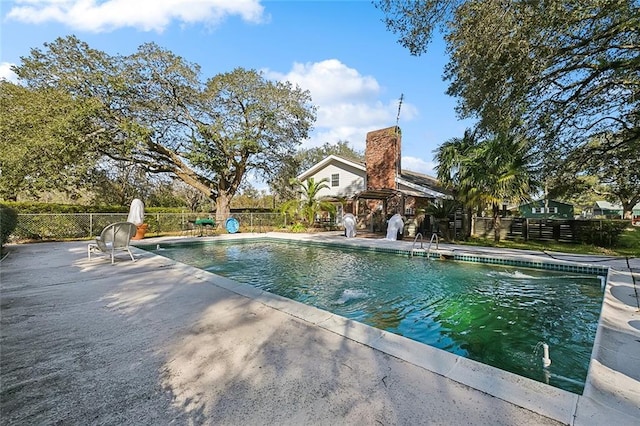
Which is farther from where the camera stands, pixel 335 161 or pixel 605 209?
pixel 605 209

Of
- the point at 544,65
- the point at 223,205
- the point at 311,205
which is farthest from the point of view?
the point at 223,205

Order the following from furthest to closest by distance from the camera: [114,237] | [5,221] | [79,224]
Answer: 1. [79,224]
2. [5,221]
3. [114,237]

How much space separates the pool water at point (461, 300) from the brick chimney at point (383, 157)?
971cm

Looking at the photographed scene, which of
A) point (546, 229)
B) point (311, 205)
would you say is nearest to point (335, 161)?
point (311, 205)

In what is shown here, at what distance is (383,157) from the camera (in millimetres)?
19734

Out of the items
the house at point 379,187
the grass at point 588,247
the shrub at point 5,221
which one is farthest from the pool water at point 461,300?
the house at point 379,187

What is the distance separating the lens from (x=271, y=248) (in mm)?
13406

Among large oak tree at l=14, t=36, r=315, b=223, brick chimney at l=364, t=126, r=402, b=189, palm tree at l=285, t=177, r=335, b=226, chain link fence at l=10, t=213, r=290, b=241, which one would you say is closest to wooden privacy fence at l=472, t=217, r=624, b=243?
brick chimney at l=364, t=126, r=402, b=189

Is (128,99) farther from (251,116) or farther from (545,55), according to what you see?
(545,55)

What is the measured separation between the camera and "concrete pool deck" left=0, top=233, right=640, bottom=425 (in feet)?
6.56

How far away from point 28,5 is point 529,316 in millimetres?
14889

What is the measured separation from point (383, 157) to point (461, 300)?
15.0 m

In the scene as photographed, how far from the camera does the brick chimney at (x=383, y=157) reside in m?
19.2

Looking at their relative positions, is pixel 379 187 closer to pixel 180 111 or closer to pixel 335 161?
pixel 335 161
